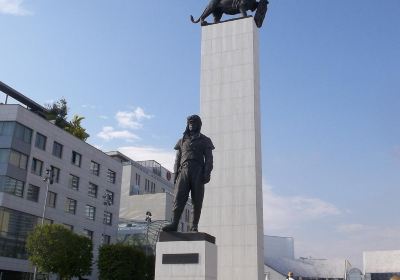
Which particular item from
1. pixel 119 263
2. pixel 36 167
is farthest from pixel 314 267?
pixel 36 167

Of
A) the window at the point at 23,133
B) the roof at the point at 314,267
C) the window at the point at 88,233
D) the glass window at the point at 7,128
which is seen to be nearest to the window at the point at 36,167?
the window at the point at 23,133

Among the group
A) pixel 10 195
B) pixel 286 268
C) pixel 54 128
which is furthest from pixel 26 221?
pixel 286 268

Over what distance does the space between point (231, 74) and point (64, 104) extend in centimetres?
4296

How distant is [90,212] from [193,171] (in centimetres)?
3731

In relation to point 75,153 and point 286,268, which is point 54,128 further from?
point 286,268

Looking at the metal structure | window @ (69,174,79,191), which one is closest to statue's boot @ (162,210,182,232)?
window @ (69,174,79,191)

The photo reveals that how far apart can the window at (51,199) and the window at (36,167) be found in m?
2.23

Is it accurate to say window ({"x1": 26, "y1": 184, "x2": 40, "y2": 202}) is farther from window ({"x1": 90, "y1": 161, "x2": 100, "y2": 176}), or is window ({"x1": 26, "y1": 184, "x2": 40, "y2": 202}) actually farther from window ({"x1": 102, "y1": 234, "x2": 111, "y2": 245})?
window ({"x1": 102, "y1": 234, "x2": 111, "y2": 245})

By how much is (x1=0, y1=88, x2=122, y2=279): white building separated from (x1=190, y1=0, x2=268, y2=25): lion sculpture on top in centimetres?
2112

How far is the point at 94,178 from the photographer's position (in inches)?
1919

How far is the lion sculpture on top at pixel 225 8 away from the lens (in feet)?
76.2

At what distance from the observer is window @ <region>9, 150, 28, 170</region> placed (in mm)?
37438

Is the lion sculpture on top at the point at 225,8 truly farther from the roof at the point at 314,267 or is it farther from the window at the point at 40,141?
the roof at the point at 314,267

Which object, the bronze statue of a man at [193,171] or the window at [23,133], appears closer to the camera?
the bronze statue of a man at [193,171]
